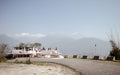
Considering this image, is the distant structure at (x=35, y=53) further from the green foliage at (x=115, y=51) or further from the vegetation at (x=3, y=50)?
the green foliage at (x=115, y=51)

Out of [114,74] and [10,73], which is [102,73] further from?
[10,73]

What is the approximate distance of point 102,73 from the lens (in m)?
17.3

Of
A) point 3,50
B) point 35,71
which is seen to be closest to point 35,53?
point 3,50

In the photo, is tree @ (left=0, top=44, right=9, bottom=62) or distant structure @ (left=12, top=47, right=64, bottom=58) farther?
distant structure @ (left=12, top=47, right=64, bottom=58)

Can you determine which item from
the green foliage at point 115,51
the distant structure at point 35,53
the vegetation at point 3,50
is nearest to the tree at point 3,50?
the vegetation at point 3,50

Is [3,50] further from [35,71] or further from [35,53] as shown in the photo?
[35,71]

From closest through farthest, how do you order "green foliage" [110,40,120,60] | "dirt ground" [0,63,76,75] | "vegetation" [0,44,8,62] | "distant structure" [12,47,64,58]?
"dirt ground" [0,63,76,75] < "green foliage" [110,40,120,60] < "vegetation" [0,44,8,62] < "distant structure" [12,47,64,58]

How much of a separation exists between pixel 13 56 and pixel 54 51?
373 inches

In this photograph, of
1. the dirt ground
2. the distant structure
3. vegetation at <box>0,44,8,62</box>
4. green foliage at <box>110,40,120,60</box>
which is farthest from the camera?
the distant structure

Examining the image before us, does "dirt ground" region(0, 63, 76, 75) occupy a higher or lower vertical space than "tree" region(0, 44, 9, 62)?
lower

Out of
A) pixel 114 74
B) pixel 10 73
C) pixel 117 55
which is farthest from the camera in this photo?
pixel 117 55

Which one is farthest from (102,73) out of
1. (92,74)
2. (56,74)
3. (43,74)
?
(43,74)

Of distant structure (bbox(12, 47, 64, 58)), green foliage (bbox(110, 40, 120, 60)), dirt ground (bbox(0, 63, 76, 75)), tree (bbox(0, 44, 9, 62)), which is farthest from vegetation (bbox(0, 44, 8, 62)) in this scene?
green foliage (bbox(110, 40, 120, 60))

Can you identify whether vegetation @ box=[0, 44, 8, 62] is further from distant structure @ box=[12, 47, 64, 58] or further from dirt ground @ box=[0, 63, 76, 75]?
dirt ground @ box=[0, 63, 76, 75]
